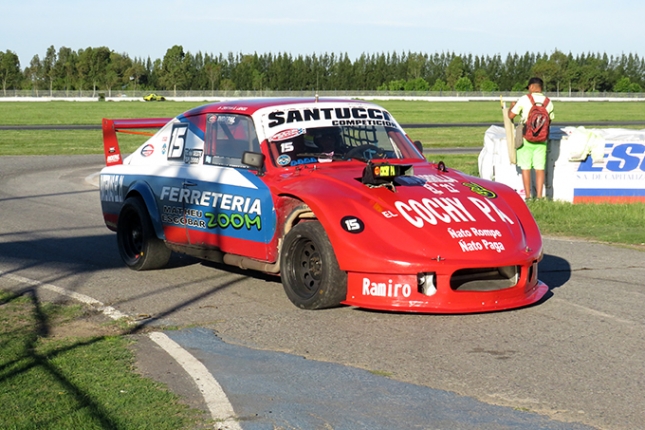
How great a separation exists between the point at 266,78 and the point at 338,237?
17216 centimetres

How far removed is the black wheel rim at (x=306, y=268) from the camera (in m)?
6.88

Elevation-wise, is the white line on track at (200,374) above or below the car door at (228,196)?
below

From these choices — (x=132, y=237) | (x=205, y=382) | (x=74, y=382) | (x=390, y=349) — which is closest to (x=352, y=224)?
(x=390, y=349)

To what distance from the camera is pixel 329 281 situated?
6605 millimetres

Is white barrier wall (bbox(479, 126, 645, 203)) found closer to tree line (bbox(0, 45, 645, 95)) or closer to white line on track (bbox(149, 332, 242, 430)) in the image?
white line on track (bbox(149, 332, 242, 430))

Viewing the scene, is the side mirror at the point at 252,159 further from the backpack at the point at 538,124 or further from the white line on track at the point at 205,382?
the backpack at the point at 538,124

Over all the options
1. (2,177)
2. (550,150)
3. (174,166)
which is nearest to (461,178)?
(174,166)

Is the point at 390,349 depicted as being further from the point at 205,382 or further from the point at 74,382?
the point at 74,382

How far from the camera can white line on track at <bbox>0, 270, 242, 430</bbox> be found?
4.45 meters

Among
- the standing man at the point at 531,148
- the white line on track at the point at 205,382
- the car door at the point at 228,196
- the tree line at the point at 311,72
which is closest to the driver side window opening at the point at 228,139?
the car door at the point at 228,196

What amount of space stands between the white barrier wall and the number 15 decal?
7.86 metres

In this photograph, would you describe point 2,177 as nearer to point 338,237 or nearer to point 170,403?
point 338,237

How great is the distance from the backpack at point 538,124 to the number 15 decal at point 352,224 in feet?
24.0

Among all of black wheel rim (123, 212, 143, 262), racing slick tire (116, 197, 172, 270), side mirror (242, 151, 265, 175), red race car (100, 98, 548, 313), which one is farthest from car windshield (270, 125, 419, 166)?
black wheel rim (123, 212, 143, 262)
